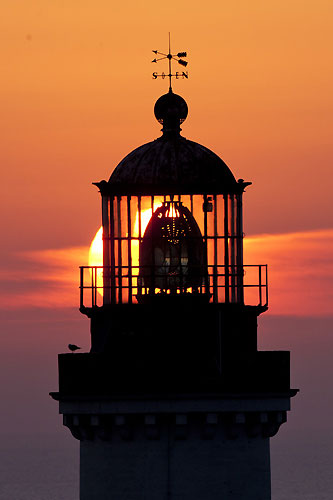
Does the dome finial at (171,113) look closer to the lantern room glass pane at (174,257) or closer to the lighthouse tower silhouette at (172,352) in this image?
the lighthouse tower silhouette at (172,352)

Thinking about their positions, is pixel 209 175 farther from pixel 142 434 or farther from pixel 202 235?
pixel 142 434

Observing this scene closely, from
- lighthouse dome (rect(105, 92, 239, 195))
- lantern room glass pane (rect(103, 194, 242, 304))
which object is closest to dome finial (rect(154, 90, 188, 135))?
lighthouse dome (rect(105, 92, 239, 195))

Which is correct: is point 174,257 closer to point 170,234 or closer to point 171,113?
point 170,234

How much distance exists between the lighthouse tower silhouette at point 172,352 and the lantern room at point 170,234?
0.06 feet

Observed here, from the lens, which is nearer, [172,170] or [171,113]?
[172,170]

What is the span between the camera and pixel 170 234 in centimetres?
3447

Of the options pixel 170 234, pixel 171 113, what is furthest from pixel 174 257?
pixel 171 113

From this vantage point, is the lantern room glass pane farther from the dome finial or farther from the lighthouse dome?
the dome finial

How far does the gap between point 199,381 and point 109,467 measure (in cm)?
205

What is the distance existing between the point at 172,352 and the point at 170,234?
1.99 m


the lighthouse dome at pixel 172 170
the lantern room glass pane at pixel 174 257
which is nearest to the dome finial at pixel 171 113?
the lighthouse dome at pixel 172 170

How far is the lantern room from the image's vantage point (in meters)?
34.4

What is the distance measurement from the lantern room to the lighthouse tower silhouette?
0.02m

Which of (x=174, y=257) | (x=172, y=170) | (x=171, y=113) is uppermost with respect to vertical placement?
(x=171, y=113)
